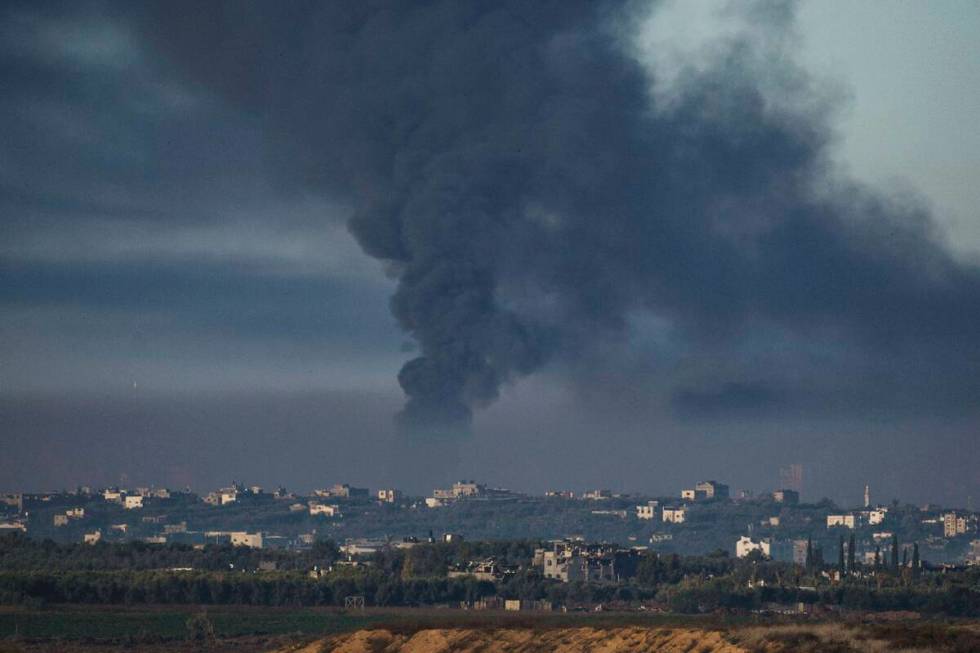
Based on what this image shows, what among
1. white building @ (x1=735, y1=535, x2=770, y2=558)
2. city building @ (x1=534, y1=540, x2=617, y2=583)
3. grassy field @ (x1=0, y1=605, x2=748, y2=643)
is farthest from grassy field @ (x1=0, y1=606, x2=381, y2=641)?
white building @ (x1=735, y1=535, x2=770, y2=558)

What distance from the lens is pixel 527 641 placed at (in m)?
43.8

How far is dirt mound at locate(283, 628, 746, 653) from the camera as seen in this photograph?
1578 inches

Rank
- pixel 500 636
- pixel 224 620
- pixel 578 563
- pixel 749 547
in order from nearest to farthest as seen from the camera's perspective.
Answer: pixel 500 636
pixel 224 620
pixel 578 563
pixel 749 547

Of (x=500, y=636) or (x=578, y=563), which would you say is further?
(x=578, y=563)

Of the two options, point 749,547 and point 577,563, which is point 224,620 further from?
point 749,547

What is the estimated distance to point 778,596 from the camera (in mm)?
89312

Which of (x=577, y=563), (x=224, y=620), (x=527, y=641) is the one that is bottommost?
(x=224, y=620)

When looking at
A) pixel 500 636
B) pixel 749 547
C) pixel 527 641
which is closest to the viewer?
pixel 527 641

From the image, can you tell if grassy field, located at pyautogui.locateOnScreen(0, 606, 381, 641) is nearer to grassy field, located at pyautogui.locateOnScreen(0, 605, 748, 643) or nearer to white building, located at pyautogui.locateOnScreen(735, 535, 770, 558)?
grassy field, located at pyautogui.locateOnScreen(0, 605, 748, 643)

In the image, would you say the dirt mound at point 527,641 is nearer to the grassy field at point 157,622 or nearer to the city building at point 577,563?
the grassy field at point 157,622

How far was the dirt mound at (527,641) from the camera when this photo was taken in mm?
40094

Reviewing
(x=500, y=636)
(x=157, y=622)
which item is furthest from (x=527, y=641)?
(x=157, y=622)

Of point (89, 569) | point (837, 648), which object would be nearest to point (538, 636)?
point (837, 648)

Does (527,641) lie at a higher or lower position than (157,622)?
higher
